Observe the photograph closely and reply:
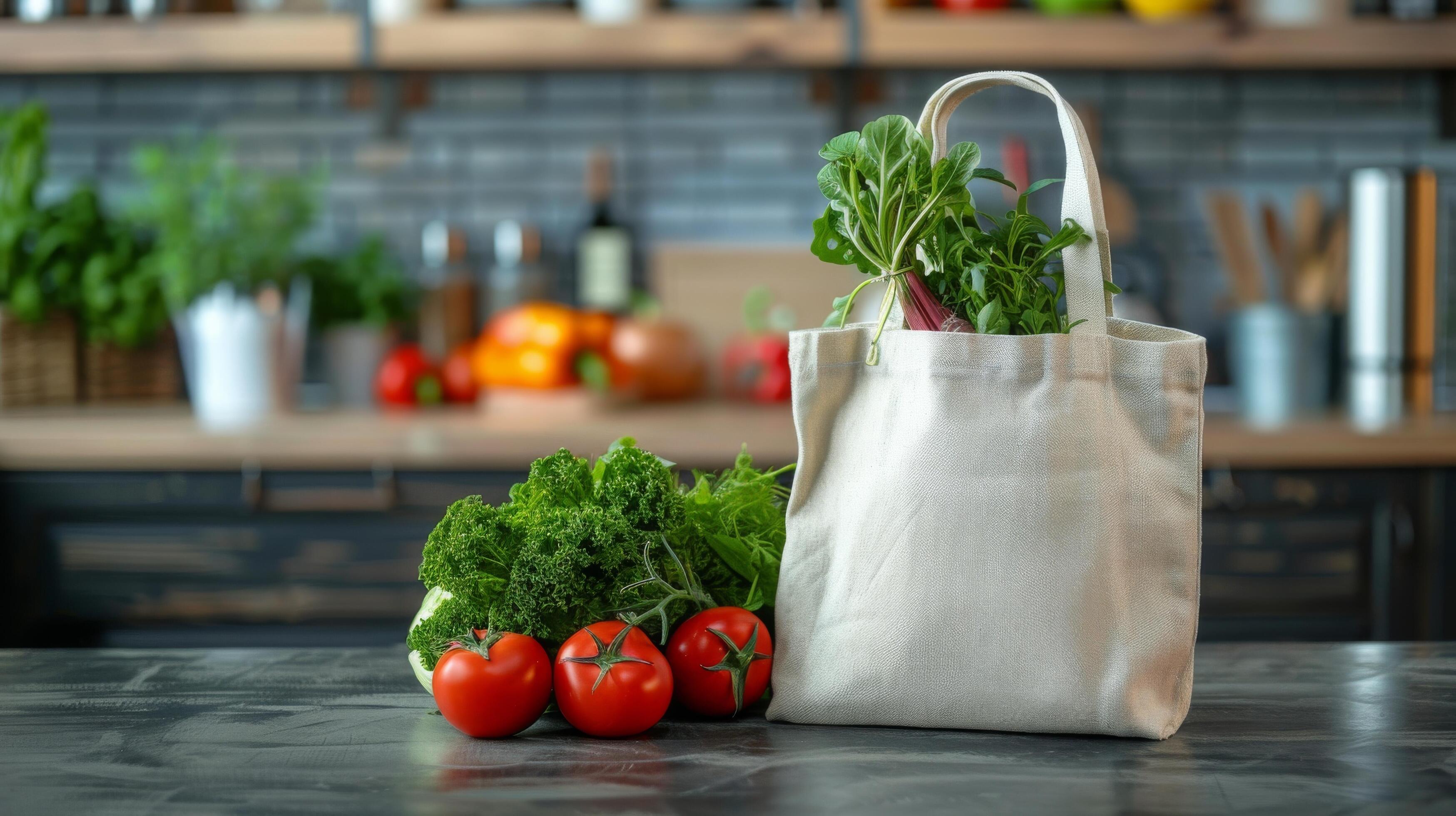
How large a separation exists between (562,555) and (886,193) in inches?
11.0

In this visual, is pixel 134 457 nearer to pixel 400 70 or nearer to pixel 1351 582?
pixel 400 70

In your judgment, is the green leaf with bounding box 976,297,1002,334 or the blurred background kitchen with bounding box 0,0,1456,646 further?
the blurred background kitchen with bounding box 0,0,1456,646

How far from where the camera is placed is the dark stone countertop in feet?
1.95

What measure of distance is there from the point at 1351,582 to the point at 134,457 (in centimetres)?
210

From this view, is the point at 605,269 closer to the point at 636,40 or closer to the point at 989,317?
the point at 636,40

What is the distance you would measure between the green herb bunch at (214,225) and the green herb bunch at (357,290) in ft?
0.42

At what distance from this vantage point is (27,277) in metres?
2.33

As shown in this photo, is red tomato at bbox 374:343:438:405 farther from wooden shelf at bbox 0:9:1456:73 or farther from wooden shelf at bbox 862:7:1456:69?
wooden shelf at bbox 862:7:1456:69

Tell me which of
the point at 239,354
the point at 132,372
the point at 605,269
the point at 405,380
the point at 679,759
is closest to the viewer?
the point at 679,759

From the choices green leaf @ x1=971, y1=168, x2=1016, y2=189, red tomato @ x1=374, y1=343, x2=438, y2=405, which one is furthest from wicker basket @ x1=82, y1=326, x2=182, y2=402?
green leaf @ x1=971, y1=168, x2=1016, y2=189

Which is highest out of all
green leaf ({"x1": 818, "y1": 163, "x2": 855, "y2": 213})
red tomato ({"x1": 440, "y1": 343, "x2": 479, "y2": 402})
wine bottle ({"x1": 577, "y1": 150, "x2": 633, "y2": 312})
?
wine bottle ({"x1": 577, "y1": 150, "x2": 633, "y2": 312})

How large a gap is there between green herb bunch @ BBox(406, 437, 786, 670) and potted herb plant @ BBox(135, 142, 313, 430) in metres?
1.68

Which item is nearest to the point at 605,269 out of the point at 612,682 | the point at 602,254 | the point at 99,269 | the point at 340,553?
the point at 602,254

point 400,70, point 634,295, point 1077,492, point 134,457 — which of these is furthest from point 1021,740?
point 400,70
